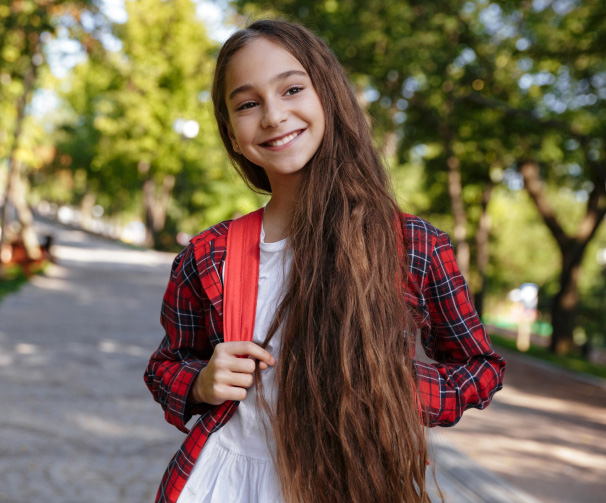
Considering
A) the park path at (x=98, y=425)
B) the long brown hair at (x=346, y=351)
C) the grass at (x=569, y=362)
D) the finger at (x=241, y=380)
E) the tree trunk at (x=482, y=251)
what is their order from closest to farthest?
the long brown hair at (x=346, y=351) < the finger at (x=241, y=380) < the park path at (x=98, y=425) < the grass at (x=569, y=362) < the tree trunk at (x=482, y=251)

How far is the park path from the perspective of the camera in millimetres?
5152

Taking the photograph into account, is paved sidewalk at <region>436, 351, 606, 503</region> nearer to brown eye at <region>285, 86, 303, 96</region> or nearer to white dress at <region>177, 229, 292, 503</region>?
white dress at <region>177, 229, 292, 503</region>

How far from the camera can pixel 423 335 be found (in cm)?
174

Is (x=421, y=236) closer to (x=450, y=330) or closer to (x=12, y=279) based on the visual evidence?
(x=450, y=330)

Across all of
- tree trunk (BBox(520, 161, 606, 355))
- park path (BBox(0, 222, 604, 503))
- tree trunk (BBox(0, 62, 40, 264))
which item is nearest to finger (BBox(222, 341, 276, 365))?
park path (BBox(0, 222, 604, 503))

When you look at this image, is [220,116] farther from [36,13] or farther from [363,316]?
[36,13]

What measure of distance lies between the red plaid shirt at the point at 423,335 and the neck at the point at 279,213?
111 millimetres

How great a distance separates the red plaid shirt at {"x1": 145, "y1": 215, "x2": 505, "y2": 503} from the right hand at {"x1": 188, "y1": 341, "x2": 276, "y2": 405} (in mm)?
90

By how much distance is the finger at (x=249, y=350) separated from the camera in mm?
1589

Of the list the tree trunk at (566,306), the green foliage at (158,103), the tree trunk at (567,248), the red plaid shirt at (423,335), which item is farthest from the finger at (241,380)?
the green foliage at (158,103)

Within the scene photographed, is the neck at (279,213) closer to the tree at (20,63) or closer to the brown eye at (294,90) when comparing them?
the brown eye at (294,90)

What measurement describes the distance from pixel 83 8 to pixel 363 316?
13064 mm

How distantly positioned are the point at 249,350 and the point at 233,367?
2.0 inches

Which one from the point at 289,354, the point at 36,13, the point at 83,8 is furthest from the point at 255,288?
the point at 83,8
